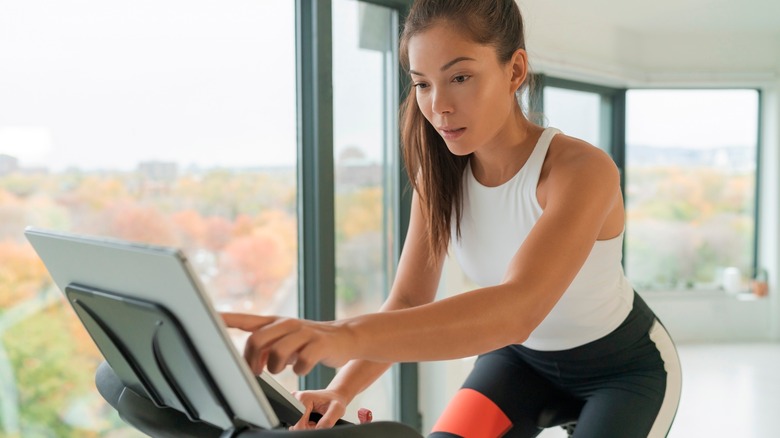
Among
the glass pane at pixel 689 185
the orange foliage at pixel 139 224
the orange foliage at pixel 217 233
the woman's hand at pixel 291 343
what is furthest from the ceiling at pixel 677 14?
the woman's hand at pixel 291 343

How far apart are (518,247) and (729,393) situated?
3.94m

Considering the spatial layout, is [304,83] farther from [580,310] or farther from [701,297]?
[701,297]

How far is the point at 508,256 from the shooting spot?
157 cm

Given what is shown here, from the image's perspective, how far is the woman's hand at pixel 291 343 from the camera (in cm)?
82

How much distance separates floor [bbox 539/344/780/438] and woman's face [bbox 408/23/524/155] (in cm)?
303

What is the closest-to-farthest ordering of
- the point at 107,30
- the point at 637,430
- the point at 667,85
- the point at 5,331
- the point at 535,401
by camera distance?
the point at 637,430 < the point at 535,401 < the point at 5,331 < the point at 107,30 < the point at 667,85

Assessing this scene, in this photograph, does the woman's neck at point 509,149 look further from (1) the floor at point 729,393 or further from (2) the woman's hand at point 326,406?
(1) the floor at point 729,393

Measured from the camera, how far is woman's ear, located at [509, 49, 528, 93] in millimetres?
1504

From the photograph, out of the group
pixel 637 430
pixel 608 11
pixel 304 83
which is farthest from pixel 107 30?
pixel 608 11

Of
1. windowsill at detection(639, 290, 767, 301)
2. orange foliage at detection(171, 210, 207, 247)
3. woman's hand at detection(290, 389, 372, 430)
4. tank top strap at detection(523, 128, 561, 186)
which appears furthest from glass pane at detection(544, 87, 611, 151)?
woman's hand at detection(290, 389, 372, 430)

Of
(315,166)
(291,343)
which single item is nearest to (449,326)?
(291,343)

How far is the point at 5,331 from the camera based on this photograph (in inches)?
77.4

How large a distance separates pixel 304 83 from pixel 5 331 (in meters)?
1.30

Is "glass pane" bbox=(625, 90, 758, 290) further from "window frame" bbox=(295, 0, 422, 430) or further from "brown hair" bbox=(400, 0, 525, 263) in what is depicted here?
"brown hair" bbox=(400, 0, 525, 263)
